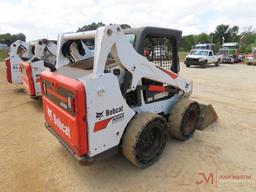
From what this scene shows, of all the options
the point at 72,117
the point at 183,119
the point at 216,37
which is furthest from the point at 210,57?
the point at 216,37

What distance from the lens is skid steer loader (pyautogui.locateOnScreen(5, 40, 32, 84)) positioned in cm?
802

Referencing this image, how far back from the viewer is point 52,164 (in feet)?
11.3

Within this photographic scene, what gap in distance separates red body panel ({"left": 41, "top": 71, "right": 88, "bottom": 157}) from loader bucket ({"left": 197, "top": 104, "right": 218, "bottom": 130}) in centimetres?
282

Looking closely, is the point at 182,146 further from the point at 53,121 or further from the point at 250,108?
the point at 250,108

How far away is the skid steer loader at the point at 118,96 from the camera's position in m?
2.54

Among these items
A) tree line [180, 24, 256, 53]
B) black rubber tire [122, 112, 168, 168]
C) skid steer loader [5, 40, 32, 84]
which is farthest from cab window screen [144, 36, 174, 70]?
tree line [180, 24, 256, 53]

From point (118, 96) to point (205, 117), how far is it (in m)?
2.73

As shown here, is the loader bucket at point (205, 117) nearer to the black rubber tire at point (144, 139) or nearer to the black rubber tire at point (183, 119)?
the black rubber tire at point (183, 119)

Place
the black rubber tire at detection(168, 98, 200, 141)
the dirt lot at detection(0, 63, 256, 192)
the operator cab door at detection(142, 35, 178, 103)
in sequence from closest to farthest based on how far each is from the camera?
the dirt lot at detection(0, 63, 256, 192) → the operator cab door at detection(142, 35, 178, 103) → the black rubber tire at detection(168, 98, 200, 141)

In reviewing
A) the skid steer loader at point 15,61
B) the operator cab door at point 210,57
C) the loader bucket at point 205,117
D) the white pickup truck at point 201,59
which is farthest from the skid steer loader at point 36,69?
the operator cab door at point 210,57

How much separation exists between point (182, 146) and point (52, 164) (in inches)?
87.4

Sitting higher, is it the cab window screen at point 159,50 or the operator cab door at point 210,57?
the cab window screen at point 159,50

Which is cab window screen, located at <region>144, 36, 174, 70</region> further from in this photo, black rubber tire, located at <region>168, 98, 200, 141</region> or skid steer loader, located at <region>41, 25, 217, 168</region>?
black rubber tire, located at <region>168, 98, 200, 141</region>

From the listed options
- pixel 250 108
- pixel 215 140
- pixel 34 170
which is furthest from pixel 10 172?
pixel 250 108
